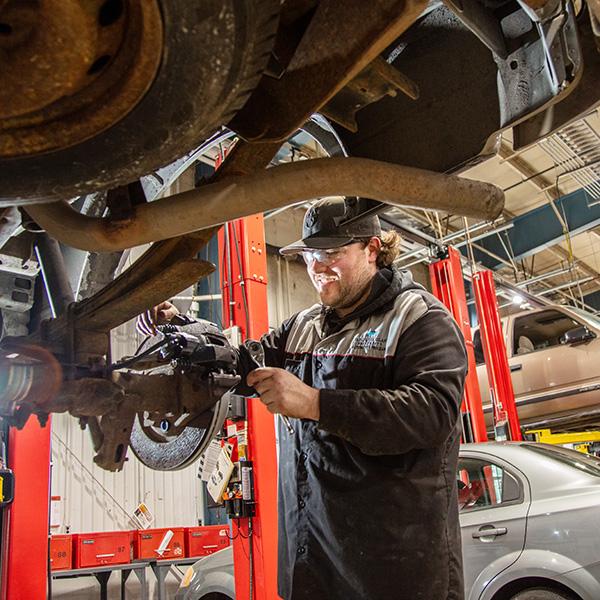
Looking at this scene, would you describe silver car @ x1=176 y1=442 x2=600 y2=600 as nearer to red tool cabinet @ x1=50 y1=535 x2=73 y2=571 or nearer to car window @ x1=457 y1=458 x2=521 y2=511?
car window @ x1=457 y1=458 x2=521 y2=511

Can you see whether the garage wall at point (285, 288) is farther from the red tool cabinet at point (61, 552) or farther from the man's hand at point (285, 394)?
the man's hand at point (285, 394)

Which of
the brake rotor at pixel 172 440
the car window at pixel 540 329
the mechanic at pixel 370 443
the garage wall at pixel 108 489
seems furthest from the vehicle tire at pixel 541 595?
the garage wall at pixel 108 489

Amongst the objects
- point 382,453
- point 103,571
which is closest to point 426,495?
point 382,453

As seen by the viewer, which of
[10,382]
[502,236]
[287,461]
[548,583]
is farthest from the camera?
[502,236]

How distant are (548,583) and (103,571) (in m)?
3.94

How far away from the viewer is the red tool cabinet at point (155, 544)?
6137mm

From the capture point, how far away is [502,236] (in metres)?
9.63

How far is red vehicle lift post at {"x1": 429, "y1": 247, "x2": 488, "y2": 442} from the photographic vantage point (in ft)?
19.8

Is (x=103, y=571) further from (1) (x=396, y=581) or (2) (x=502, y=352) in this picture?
(1) (x=396, y=581)

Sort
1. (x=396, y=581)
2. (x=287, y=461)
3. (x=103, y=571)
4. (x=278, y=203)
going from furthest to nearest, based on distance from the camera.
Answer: (x=103, y=571) < (x=287, y=461) < (x=396, y=581) < (x=278, y=203)

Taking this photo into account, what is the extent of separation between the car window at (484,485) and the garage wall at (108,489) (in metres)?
4.54

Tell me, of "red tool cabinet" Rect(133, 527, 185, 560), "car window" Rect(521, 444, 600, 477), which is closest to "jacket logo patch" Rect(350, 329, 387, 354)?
"car window" Rect(521, 444, 600, 477)

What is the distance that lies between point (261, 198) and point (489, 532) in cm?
301

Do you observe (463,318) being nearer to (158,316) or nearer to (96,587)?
(96,587)
